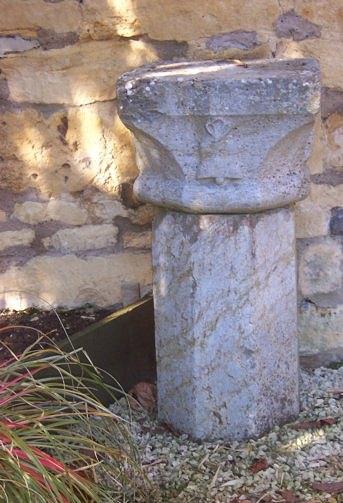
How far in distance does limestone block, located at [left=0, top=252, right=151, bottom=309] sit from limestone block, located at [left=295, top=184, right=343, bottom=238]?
0.61 metres

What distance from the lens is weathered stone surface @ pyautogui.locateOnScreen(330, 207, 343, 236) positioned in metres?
3.62

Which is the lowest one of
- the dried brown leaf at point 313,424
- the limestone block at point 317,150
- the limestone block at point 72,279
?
the dried brown leaf at point 313,424

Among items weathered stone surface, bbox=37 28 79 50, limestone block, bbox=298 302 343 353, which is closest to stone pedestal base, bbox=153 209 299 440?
limestone block, bbox=298 302 343 353

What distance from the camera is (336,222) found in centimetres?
363

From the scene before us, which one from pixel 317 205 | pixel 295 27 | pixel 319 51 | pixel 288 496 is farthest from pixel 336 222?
pixel 288 496

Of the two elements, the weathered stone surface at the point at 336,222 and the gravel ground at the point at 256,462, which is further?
the weathered stone surface at the point at 336,222

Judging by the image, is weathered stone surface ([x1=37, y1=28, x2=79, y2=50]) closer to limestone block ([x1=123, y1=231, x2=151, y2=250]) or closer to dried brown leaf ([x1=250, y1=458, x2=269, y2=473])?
limestone block ([x1=123, y1=231, x2=151, y2=250])

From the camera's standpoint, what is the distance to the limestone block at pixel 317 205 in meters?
3.60

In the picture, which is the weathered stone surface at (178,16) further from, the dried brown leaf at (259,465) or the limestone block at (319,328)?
the dried brown leaf at (259,465)

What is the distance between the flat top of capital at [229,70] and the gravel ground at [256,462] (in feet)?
4.02

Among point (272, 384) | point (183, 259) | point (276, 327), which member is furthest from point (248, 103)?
point (272, 384)

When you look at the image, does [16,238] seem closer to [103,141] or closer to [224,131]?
[103,141]

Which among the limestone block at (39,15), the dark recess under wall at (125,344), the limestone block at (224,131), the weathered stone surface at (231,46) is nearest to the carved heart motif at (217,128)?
the limestone block at (224,131)

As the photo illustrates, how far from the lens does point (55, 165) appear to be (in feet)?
11.9
